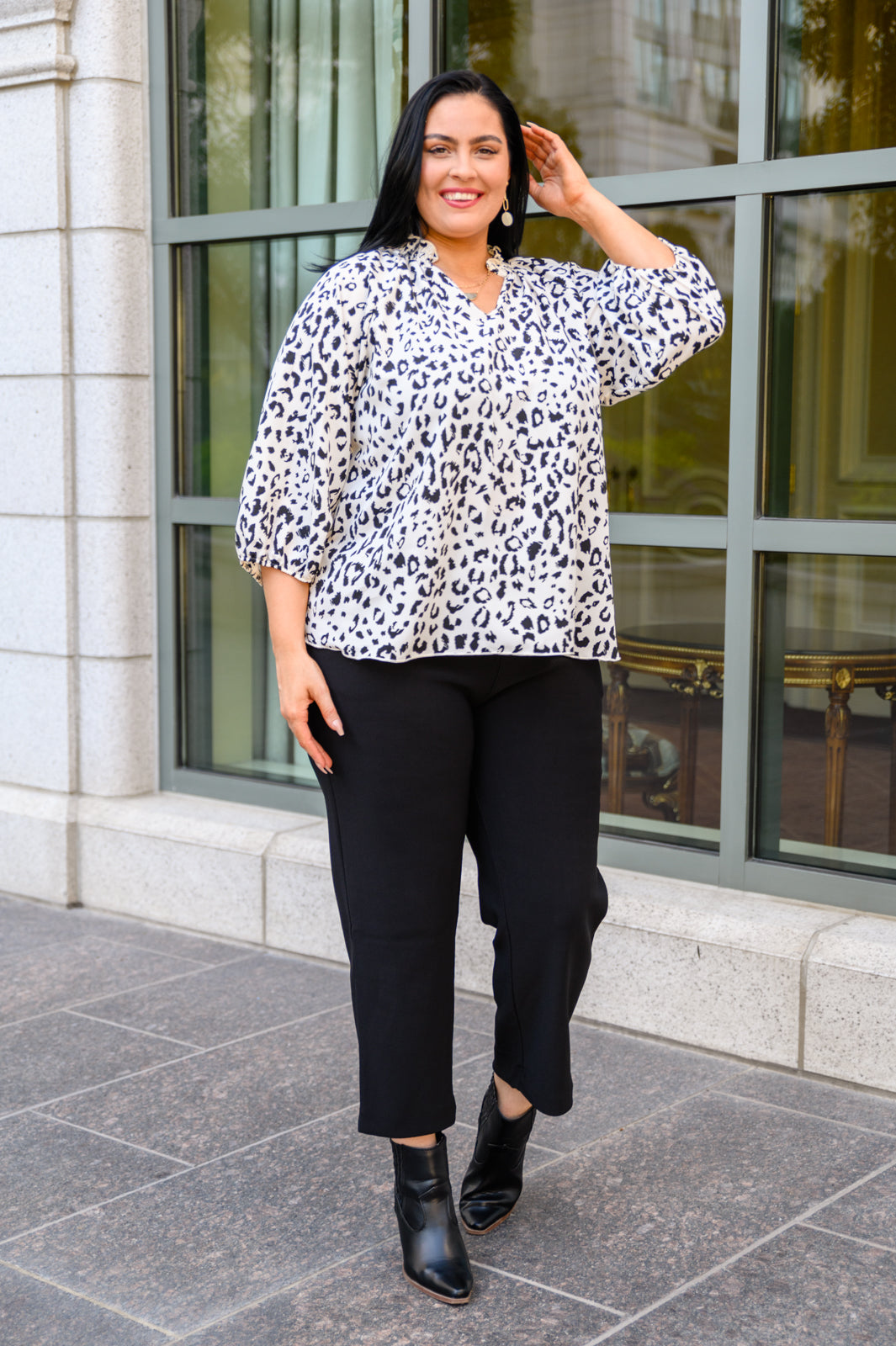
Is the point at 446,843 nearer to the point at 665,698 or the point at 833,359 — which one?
the point at 665,698

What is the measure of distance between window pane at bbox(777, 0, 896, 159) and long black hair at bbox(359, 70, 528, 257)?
52.7 inches

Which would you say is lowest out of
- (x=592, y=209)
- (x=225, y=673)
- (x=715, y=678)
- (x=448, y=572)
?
(x=225, y=673)

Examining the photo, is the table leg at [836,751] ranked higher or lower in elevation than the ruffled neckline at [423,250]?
lower

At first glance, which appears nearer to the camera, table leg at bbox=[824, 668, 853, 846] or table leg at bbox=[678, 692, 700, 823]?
table leg at bbox=[824, 668, 853, 846]

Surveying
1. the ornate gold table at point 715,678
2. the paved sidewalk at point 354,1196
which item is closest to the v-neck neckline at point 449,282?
the ornate gold table at point 715,678

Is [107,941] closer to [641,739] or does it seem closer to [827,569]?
[641,739]

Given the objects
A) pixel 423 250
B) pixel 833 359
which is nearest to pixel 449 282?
pixel 423 250

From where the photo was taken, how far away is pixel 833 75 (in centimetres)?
360

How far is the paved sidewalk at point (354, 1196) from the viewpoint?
2.44 metres

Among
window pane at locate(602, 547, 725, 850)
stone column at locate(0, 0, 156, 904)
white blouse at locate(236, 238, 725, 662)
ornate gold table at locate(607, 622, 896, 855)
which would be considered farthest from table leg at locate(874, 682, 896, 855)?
stone column at locate(0, 0, 156, 904)

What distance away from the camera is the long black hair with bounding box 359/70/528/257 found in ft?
8.00

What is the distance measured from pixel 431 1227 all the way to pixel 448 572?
112 cm

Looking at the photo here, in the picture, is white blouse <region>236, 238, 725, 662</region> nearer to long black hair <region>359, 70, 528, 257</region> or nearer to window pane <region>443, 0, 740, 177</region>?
long black hair <region>359, 70, 528, 257</region>

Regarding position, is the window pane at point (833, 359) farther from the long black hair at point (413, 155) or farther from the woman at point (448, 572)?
the long black hair at point (413, 155)
